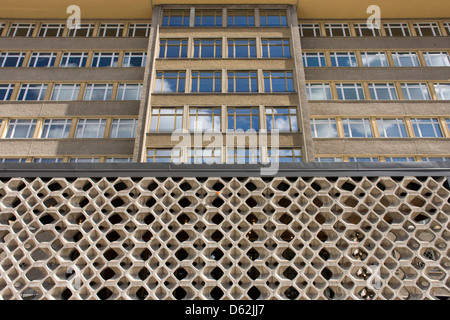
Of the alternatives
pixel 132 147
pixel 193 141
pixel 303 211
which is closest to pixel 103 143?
pixel 132 147

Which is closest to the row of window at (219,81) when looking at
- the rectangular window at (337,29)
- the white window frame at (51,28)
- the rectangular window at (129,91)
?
the rectangular window at (129,91)

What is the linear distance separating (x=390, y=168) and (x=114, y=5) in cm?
2451

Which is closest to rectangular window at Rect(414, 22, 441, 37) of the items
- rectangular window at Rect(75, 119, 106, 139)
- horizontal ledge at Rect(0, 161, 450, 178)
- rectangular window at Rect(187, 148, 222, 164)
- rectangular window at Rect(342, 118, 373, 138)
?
rectangular window at Rect(342, 118, 373, 138)

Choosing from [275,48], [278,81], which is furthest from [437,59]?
[278,81]

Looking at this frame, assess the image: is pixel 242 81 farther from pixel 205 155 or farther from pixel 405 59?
pixel 405 59

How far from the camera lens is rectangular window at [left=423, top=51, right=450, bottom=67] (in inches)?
909

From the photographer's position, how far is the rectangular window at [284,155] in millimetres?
19141

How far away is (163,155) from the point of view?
1930 centimetres

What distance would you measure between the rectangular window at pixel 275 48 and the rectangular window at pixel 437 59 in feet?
→ 35.1

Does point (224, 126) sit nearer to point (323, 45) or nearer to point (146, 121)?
point (146, 121)

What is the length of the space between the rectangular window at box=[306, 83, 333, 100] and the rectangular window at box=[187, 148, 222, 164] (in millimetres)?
8401

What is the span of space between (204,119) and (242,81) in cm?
406

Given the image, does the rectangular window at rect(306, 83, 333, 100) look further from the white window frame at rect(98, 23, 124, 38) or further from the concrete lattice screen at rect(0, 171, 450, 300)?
the concrete lattice screen at rect(0, 171, 450, 300)

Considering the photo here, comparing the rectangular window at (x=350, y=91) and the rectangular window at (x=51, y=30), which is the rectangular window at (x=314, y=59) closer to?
the rectangular window at (x=350, y=91)
